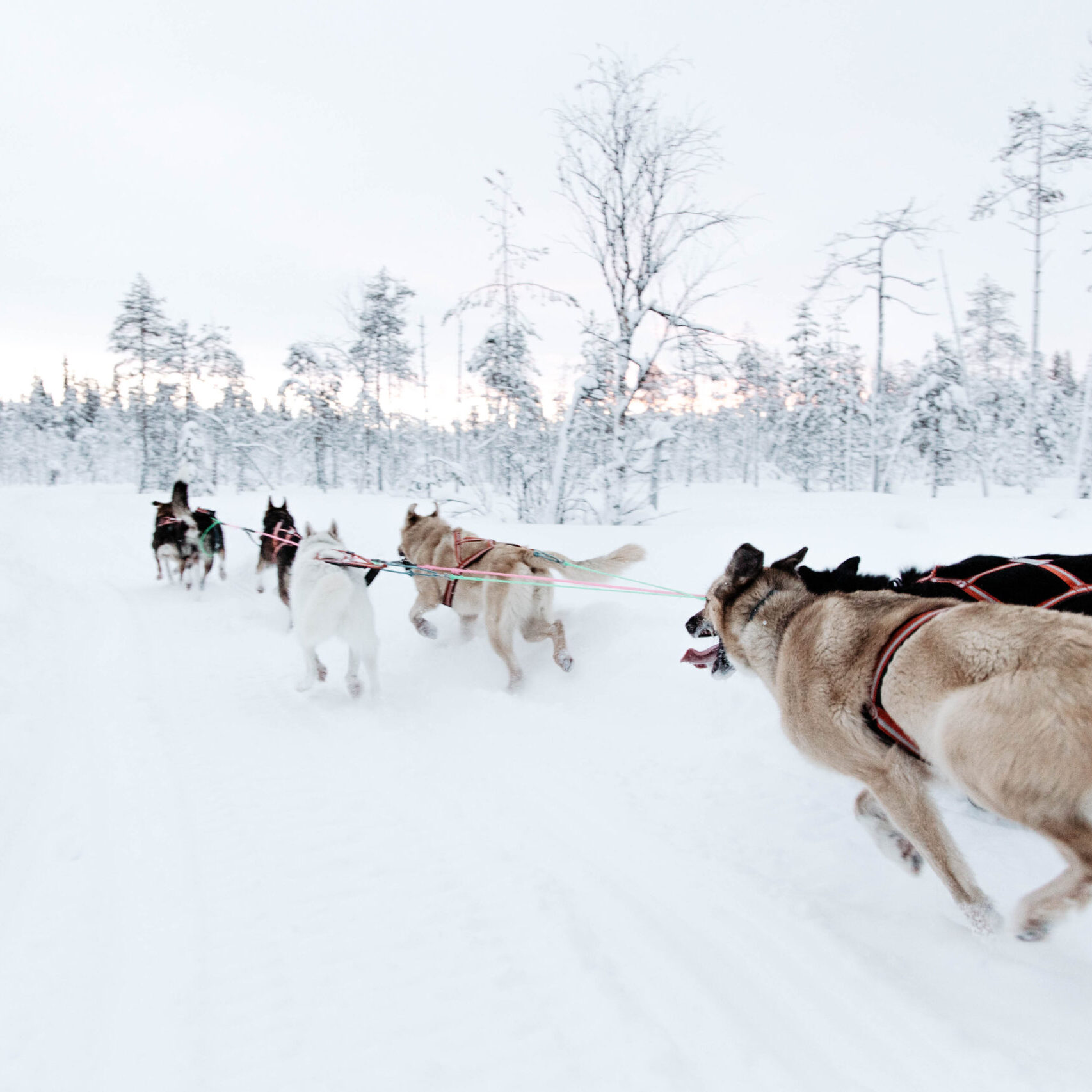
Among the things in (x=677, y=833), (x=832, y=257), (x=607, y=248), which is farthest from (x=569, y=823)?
(x=832, y=257)

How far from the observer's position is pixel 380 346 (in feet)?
99.3

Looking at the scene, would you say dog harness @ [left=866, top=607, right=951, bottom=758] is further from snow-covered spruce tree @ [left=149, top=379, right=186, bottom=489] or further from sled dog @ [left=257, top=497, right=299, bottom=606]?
snow-covered spruce tree @ [left=149, top=379, right=186, bottom=489]

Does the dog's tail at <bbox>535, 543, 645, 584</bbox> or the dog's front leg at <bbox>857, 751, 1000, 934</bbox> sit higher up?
the dog's tail at <bbox>535, 543, 645, 584</bbox>

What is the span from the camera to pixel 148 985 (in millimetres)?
2021

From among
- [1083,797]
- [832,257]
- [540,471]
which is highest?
[832,257]

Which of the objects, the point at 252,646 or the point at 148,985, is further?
the point at 252,646

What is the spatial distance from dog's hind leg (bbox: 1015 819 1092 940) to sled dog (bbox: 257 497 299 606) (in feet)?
22.2

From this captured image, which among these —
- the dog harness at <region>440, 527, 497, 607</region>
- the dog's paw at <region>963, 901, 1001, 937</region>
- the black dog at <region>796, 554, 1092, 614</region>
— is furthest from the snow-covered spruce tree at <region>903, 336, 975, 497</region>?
the dog's paw at <region>963, 901, 1001, 937</region>

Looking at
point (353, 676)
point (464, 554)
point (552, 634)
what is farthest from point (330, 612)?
point (552, 634)

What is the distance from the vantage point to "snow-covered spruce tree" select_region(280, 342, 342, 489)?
32.6m

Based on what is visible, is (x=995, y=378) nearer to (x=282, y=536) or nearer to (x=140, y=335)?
(x=282, y=536)

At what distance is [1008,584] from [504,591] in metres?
3.54

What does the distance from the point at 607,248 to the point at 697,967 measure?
1058cm

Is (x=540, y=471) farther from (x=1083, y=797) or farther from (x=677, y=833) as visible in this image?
(x=1083, y=797)
